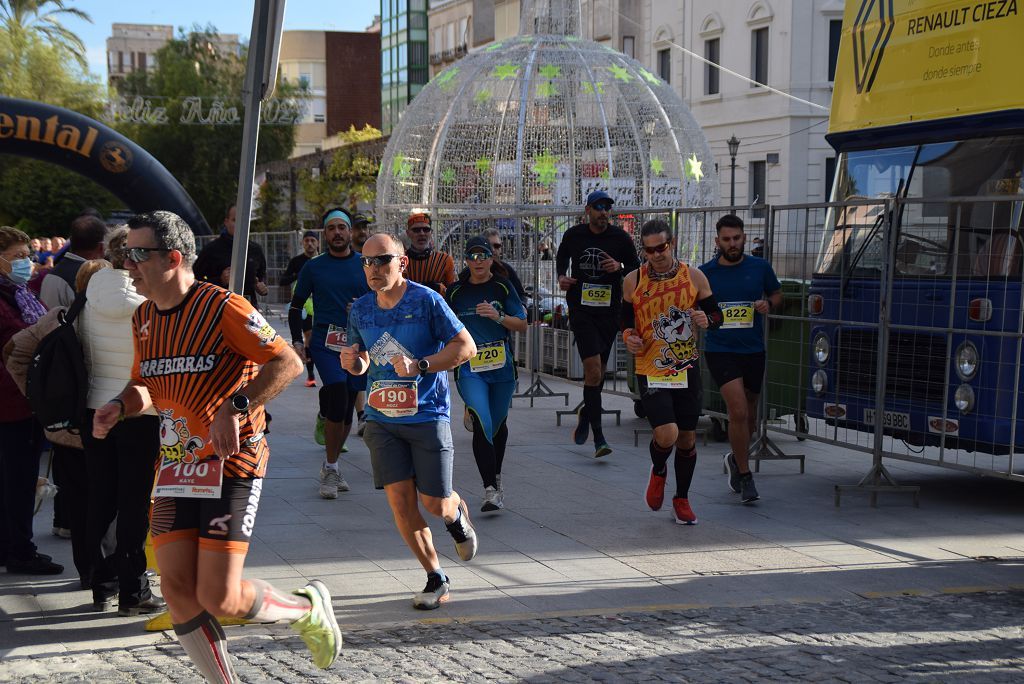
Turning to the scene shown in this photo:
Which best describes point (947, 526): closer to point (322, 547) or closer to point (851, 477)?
point (851, 477)

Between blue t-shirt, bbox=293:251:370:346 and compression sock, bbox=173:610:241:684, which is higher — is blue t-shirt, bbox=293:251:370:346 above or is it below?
above

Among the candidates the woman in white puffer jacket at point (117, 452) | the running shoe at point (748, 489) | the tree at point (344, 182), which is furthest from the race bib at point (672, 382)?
the tree at point (344, 182)

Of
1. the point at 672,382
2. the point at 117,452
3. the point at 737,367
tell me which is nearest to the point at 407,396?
the point at 117,452

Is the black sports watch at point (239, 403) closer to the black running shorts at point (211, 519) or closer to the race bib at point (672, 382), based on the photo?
the black running shorts at point (211, 519)

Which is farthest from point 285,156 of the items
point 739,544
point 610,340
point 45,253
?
point 739,544

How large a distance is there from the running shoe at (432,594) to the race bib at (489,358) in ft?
7.76

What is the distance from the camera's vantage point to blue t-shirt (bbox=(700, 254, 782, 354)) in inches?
361

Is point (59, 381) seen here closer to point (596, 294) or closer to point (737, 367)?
point (737, 367)

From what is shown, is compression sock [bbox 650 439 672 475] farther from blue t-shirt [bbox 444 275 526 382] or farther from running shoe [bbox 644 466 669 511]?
blue t-shirt [bbox 444 275 526 382]

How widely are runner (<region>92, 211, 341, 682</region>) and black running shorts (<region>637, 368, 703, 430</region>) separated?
3.80m

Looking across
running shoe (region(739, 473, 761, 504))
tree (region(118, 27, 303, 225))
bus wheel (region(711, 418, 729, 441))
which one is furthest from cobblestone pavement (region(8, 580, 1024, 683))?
tree (region(118, 27, 303, 225))

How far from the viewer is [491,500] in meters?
8.70

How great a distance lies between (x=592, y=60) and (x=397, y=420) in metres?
16.4

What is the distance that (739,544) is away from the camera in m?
7.94
